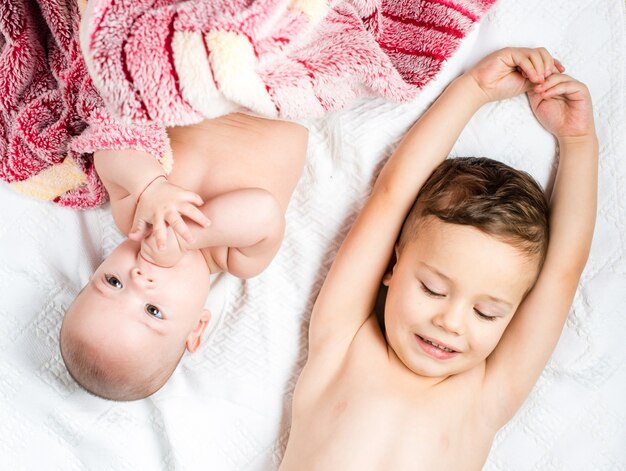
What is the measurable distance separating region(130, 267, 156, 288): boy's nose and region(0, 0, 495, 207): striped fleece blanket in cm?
22

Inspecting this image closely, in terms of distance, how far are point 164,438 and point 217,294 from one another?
32 centimetres

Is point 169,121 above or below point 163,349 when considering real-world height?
above

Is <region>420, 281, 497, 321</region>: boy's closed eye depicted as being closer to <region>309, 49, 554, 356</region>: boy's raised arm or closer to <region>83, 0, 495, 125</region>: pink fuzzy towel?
<region>309, 49, 554, 356</region>: boy's raised arm

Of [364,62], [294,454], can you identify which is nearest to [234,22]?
[364,62]

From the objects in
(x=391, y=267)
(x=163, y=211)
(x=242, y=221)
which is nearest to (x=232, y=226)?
(x=242, y=221)

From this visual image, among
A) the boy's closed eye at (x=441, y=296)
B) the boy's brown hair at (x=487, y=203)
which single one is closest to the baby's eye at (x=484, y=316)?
the boy's closed eye at (x=441, y=296)

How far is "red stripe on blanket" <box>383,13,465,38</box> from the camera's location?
1479 millimetres

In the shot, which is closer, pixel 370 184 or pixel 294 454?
pixel 294 454

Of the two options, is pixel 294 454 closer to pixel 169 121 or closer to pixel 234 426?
pixel 234 426

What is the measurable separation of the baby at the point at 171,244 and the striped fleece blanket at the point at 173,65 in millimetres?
82

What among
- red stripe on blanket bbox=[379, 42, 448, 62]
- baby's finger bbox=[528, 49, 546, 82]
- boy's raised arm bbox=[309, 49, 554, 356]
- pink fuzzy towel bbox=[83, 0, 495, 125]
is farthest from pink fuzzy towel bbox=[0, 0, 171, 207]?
baby's finger bbox=[528, 49, 546, 82]

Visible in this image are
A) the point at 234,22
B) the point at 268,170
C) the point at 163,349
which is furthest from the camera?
the point at 268,170

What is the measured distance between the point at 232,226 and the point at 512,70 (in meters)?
0.66

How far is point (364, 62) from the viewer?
138 centimetres
